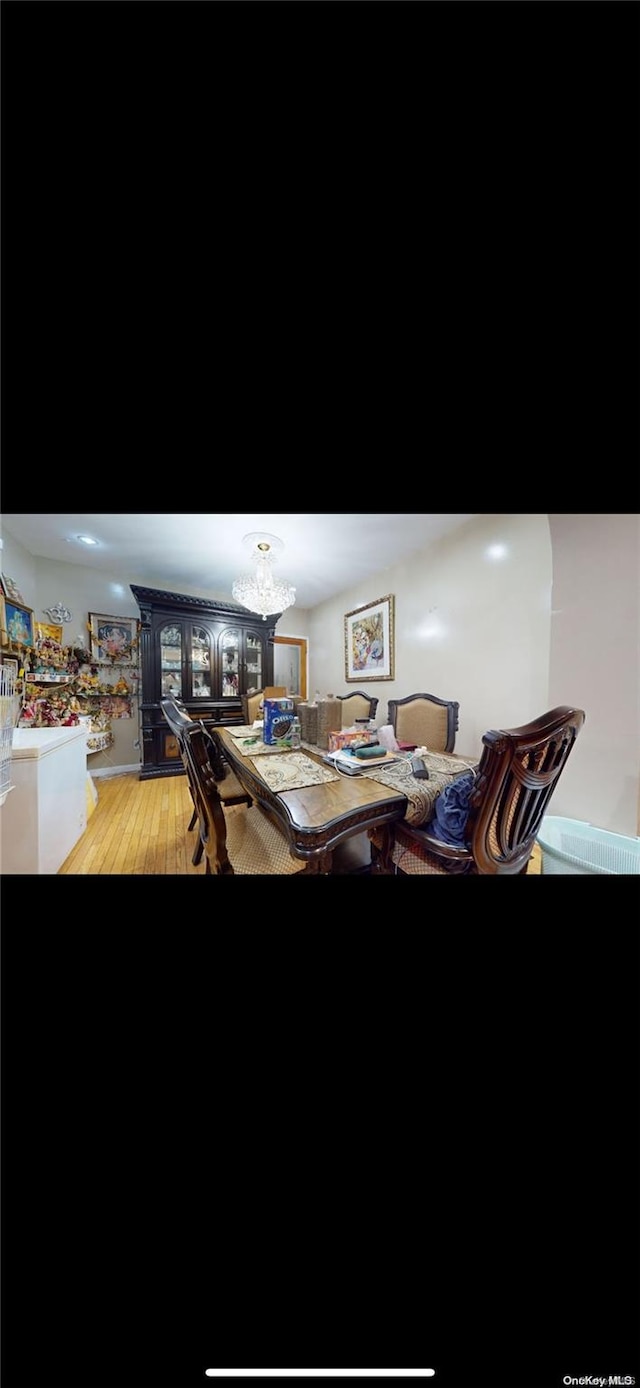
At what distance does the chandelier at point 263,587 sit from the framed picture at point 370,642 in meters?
0.40

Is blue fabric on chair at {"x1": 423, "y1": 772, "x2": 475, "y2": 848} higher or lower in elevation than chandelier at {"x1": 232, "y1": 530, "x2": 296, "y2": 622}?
lower

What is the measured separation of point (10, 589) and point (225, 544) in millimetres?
706

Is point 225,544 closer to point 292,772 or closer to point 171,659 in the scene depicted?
point 292,772

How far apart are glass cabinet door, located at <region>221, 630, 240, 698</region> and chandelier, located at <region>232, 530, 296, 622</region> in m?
0.86

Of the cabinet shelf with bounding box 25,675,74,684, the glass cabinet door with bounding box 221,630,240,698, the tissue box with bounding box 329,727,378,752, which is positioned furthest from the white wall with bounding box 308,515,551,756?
the cabinet shelf with bounding box 25,675,74,684

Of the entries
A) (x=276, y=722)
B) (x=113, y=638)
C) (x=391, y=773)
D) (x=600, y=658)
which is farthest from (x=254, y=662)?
(x=600, y=658)

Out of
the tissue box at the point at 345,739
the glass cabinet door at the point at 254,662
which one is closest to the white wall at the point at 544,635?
the tissue box at the point at 345,739

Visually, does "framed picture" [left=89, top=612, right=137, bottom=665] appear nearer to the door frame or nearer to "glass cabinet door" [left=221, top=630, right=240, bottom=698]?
the door frame

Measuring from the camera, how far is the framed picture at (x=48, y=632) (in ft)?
3.13

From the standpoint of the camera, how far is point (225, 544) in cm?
129

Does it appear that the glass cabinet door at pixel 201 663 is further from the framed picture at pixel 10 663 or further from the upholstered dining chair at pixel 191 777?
the framed picture at pixel 10 663

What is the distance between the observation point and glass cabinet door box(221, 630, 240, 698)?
239cm
